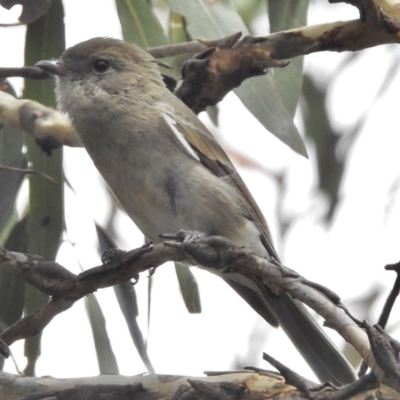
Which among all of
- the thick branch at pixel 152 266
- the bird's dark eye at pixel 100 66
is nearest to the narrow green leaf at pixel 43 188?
the bird's dark eye at pixel 100 66

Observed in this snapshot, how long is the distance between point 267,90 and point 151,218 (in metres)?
0.58

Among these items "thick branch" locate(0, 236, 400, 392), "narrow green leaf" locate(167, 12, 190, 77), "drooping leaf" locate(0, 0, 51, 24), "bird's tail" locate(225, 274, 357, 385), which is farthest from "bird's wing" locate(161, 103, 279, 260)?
"thick branch" locate(0, 236, 400, 392)

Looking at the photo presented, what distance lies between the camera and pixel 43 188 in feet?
9.16

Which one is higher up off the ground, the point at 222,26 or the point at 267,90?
the point at 222,26

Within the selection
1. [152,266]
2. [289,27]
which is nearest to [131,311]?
[152,266]

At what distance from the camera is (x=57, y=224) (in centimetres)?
272

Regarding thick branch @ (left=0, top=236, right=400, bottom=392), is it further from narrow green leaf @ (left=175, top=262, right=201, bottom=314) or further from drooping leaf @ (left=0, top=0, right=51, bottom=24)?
drooping leaf @ (left=0, top=0, right=51, bottom=24)

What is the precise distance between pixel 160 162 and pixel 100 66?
21.2 inches

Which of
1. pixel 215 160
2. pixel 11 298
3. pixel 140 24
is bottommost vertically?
pixel 11 298

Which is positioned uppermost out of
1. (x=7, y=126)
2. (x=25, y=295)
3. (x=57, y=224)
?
(x=7, y=126)

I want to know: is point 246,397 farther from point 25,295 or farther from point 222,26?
point 222,26

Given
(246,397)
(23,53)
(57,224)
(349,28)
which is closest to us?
(246,397)

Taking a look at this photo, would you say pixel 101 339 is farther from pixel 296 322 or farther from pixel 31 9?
pixel 31 9

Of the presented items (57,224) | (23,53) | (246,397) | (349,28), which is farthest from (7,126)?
(246,397)
